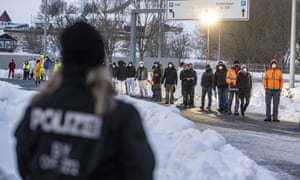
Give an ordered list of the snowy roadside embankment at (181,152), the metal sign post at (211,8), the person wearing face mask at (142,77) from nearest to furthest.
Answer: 1. the snowy roadside embankment at (181,152)
2. the person wearing face mask at (142,77)
3. the metal sign post at (211,8)

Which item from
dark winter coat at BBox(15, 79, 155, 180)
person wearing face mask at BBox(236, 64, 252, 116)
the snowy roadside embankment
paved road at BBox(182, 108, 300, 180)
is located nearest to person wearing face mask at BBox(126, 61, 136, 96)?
paved road at BBox(182, 108, 300, 180)

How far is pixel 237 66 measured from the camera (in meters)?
16.0

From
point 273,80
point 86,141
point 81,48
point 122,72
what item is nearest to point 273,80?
point 273,80

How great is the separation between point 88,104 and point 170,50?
64666mm

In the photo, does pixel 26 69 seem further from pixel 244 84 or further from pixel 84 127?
pixel 84 127

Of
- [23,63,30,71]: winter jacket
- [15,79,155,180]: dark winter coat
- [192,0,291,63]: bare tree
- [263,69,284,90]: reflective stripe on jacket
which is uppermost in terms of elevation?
[192,0,291,63]: bare tree

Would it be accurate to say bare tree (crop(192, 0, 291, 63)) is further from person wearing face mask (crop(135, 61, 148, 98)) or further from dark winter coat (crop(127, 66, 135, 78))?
dark winter coat (crop(127, 66, 135, 78))

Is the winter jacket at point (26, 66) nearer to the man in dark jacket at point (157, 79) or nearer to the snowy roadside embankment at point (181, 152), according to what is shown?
the man in dark jacket at point (157, 79)

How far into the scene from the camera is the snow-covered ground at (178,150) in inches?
253

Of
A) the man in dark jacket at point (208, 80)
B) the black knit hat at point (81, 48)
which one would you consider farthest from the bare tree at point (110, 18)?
the black knit hat at point (81, 48)

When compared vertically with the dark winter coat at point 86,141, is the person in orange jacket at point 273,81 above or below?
below

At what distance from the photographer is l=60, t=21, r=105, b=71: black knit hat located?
8.10 ft

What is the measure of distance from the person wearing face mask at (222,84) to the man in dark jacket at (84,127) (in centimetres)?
1415

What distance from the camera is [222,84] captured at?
54.0 ft
